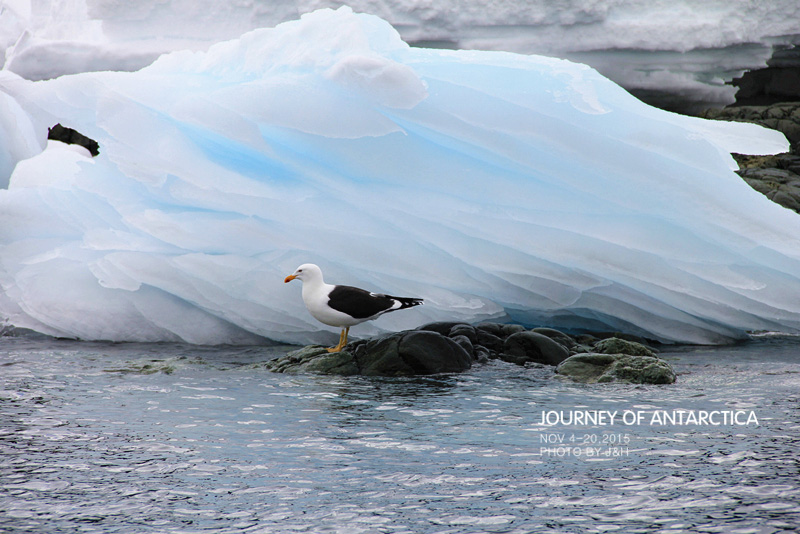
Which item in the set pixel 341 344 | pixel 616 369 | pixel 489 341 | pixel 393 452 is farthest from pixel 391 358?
pixel 393 452

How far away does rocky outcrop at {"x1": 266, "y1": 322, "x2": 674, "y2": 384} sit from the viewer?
631cm

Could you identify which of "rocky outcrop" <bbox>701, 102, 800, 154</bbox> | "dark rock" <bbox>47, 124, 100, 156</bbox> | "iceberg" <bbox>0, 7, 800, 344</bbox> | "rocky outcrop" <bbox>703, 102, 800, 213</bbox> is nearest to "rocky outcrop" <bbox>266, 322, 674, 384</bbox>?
"iceberg" <bbox>0, 7, 800, 344</bbox>

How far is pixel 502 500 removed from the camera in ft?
11.7

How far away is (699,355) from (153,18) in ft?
28.7

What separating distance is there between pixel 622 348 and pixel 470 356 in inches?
52.6

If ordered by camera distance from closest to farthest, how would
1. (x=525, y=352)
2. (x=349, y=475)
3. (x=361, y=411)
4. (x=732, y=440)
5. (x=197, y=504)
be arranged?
1. (x=197, y=504)
2. (x=349, y=475)
3. (x=732, y=440)
4. (x=361, y=411)
5. (x=525, y=352)

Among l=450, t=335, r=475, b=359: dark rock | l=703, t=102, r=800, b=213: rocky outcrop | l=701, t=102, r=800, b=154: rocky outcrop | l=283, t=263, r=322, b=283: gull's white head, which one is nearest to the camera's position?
l=283, t=263, r=322, b=283: gull's white head

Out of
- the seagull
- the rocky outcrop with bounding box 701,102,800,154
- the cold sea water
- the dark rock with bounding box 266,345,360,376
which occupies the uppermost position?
the rocky outcrop with bounding box 701,102,800,154

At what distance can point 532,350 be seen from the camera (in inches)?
280

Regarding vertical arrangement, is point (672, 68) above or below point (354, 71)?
above

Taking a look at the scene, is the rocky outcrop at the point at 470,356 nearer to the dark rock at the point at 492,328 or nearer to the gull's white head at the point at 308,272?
the dark rock at the point at 492,328

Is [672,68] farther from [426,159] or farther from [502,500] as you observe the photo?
[502,500]

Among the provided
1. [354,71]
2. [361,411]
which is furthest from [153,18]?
[361,411]

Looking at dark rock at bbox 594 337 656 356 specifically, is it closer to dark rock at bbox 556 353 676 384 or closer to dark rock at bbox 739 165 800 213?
dark rock at bbox 556 353 676 384
